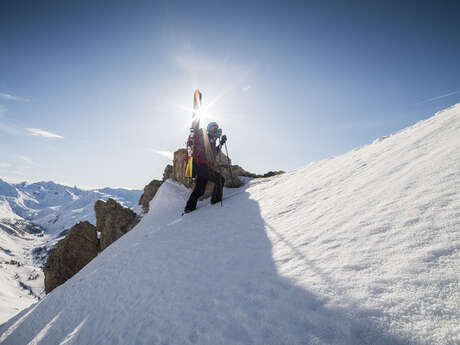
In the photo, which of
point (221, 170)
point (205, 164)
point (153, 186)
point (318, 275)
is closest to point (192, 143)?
point (205, 164)

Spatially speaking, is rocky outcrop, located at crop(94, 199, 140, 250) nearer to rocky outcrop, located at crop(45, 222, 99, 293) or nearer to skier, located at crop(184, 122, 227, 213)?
rocky outcrop, located at crop(45, 222, 99, 293)

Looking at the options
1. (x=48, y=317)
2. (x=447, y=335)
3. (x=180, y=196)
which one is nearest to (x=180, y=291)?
(x=447, y=335)

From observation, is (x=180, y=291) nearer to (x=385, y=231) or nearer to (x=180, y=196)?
(x=385, y=231)

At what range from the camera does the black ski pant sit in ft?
27.0

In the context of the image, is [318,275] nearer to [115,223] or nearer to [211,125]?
[211,125]

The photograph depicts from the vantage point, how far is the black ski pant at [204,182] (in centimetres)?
823

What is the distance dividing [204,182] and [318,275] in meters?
6.56

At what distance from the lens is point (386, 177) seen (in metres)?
3.57

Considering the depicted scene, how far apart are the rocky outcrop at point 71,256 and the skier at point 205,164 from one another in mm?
12954

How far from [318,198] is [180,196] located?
852cm

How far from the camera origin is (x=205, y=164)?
8250mm

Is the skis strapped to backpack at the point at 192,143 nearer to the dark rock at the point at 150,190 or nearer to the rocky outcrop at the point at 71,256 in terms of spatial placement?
the dark rock at the point at 150,190

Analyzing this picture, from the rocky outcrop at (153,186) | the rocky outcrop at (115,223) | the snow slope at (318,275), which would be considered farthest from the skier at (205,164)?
the rocky outcrop at (115,223)

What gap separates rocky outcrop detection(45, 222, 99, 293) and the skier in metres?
13.0
